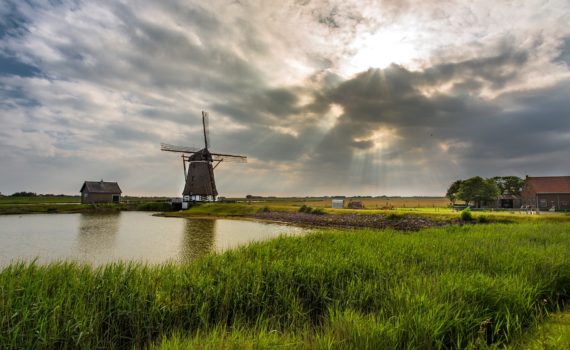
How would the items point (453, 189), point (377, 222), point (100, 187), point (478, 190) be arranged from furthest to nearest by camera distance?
point (453, 189) → point (100, 187) → point (478, 190) → point (377, 222)

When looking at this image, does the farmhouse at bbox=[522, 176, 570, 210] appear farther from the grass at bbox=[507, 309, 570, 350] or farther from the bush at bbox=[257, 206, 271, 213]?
the grass at bbox=[507, 309, 570, 350]

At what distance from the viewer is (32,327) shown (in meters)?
4.86

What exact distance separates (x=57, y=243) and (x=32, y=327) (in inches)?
851

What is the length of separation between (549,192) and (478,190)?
432 inches

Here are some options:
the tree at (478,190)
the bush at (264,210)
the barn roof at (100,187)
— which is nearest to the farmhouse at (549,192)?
the tree at (478,190)

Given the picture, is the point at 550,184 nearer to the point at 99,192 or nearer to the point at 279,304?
the point at 279,304

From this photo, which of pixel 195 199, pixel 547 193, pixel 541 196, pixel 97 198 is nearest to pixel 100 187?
pixel 97 198

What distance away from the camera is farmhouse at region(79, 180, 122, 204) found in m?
75.1

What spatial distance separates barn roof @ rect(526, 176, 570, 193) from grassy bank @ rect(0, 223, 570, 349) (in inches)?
2258

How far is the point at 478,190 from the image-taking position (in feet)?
197

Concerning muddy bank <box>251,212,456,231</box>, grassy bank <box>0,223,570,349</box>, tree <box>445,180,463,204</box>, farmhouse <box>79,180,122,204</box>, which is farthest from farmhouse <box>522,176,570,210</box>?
farmhouse <box>79,180,122,204</box>

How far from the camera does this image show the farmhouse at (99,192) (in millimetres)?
75062

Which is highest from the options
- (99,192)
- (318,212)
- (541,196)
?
(99,192)

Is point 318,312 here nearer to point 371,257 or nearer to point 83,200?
point 371,257
